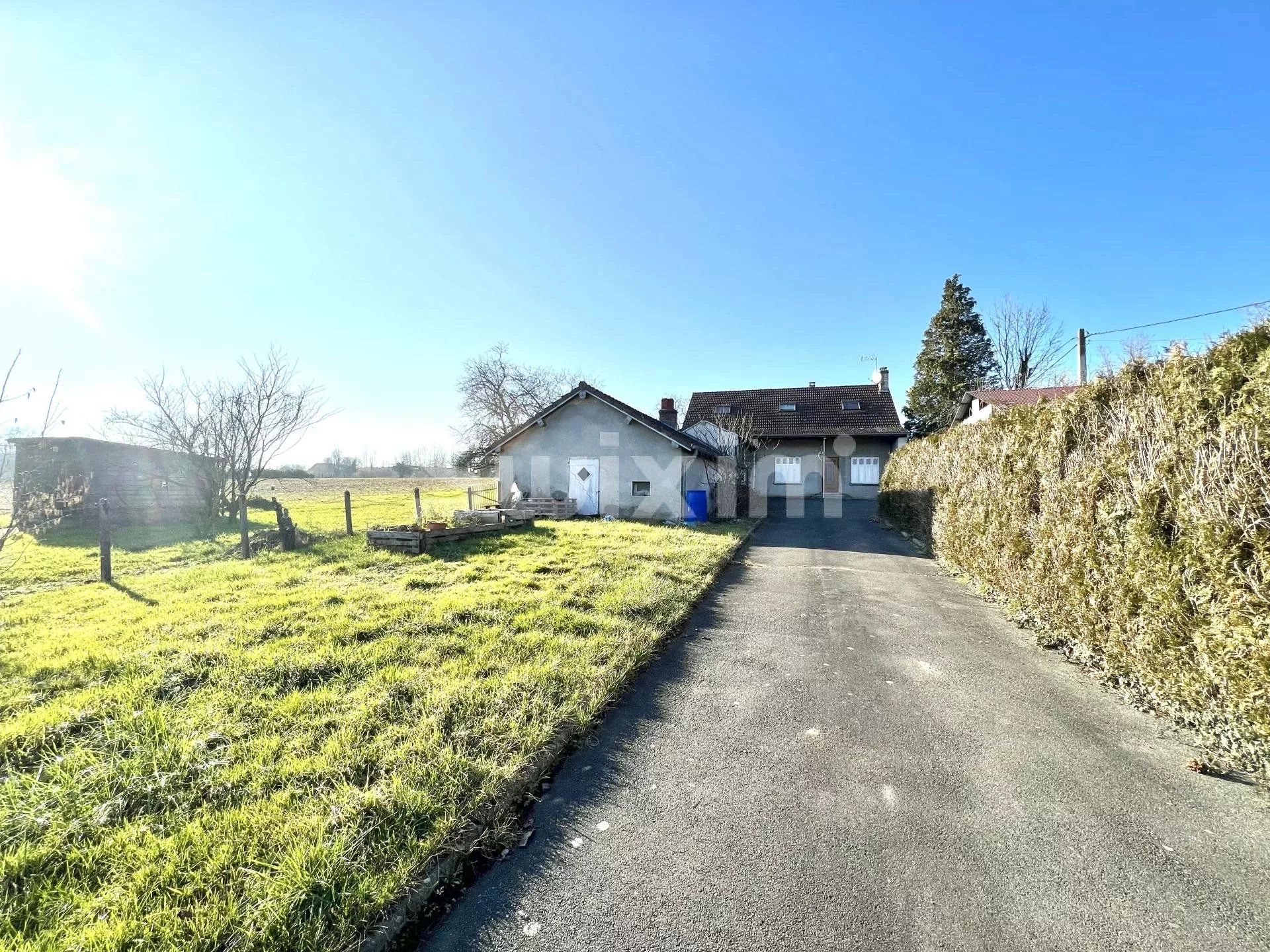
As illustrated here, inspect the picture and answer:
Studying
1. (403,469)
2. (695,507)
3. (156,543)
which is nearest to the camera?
(156,543)

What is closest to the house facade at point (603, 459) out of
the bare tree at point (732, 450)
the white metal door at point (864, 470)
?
the bare tree at point (732, 450)

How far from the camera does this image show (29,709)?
3.42 meters

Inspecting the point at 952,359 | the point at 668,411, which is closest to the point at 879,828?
the point at 668,411

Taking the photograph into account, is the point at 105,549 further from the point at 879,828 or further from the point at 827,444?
the point at 827,444

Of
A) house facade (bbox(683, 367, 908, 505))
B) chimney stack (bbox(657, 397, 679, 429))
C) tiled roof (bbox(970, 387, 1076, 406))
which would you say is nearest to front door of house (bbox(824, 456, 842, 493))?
house facade (bbox(683, 367, 908, 505))

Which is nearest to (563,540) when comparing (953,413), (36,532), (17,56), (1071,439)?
(1071,439)

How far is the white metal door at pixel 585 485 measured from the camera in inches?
634

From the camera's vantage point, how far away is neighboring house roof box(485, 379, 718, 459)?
15.0m

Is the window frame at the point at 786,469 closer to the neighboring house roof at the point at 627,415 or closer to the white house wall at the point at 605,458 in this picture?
the neighboring house roof at the point at 627,415

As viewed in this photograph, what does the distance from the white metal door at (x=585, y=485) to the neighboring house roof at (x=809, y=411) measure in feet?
33.8

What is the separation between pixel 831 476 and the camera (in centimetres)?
2372

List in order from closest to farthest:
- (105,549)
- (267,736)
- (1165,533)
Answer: (267,736) → (1165,533) → (105,549)

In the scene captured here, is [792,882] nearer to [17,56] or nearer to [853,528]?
[17,56]

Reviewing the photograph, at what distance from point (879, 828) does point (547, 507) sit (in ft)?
44.6
